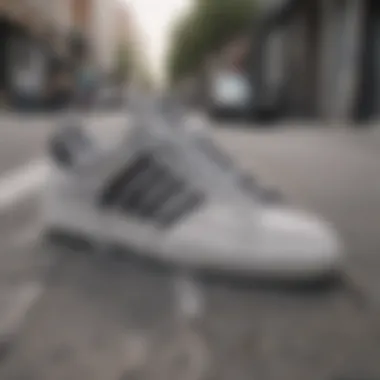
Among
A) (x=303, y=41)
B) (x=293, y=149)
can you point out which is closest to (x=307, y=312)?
(x=293, y=149)

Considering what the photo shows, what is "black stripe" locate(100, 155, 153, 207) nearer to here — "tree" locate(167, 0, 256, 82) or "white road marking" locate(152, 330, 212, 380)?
"white road marking" locate(152, 330, 212, 380)

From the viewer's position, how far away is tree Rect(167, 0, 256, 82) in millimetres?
12771

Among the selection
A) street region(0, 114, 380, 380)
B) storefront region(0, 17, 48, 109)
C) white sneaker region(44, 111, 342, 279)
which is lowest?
storefront region(0, 17, 48, 109)

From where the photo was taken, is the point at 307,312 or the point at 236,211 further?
the point at 236,211

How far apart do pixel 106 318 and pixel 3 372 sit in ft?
0.50

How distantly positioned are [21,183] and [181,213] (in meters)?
Result: 0.81

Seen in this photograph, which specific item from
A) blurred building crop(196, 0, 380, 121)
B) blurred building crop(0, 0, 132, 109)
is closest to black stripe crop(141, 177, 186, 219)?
blurred building crop(0, 0, 132, 109)

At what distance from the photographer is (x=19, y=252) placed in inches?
36.0

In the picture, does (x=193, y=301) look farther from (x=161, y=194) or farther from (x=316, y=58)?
(x=316, y=58)

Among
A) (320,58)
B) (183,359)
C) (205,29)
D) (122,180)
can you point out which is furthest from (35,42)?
(183,359)

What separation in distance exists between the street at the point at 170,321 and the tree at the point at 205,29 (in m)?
11.1

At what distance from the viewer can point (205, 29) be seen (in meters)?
14.2

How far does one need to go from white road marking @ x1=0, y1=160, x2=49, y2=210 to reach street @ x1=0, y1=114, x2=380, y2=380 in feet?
0.86

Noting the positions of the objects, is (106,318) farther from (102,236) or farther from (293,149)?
(293,149)
